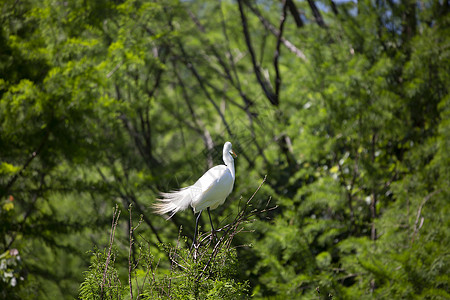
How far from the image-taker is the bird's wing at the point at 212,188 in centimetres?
338

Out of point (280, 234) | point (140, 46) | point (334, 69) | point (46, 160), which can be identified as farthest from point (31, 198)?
point (334, 69)

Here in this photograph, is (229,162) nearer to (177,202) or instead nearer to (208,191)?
(208,191)

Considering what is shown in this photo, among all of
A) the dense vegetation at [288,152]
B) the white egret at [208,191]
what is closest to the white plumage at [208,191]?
the white egret at [208,191]

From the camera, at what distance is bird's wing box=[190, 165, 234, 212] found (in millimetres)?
A: 3377

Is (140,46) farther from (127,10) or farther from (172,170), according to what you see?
(172,170)

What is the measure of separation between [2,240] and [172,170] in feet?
8.10

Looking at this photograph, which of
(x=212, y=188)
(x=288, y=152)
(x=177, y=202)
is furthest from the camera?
(x=288, y=152)

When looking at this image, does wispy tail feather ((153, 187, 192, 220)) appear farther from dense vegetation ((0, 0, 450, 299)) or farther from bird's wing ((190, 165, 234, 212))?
dense vegetation ((0, 0, 450, 299))

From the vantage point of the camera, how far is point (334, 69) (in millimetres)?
6637

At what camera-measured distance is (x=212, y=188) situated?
11.1 ft

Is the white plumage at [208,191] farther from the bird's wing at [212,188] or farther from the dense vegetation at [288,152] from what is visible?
the dense vegetation at [288,152]

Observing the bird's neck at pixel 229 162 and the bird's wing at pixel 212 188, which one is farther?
the bird's neck at pixel 229 162

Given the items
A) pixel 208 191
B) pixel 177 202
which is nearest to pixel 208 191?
pixel 208 191

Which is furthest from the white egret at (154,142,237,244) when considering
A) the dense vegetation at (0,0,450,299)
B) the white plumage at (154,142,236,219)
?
the dense vegetation at (0,0,450,299)
